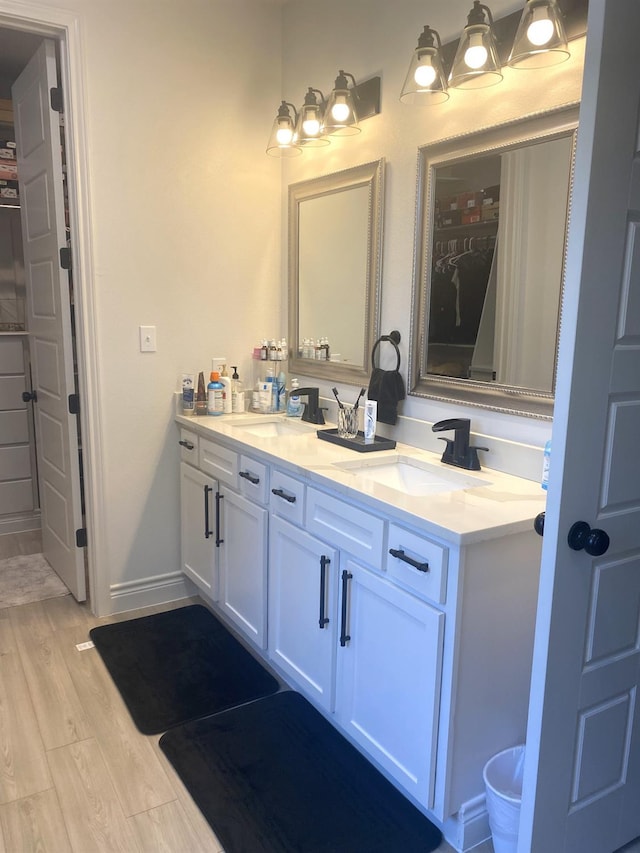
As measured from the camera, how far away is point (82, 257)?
2.68 metres

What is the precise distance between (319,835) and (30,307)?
2701mm

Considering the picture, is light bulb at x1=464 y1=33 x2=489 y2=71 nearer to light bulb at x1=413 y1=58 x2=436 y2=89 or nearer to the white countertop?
light bulb at x1=413 y1=58 x2=436 y2=89

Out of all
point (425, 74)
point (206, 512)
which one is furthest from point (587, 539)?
point (206, 512)

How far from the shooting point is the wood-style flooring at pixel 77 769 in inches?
67.6

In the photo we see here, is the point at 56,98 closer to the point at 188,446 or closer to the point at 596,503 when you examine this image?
the point at 188,446

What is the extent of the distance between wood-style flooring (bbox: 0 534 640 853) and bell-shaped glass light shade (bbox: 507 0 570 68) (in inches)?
83.0

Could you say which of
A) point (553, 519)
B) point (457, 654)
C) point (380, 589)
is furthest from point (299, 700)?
point (553, 519)

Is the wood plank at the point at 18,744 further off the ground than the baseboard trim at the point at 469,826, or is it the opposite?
the baseboard trim at the point at 469,826

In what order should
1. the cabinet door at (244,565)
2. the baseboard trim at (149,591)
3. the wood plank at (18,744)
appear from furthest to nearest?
the baseboard trim at (149,591) < the cabinet door at (244,565) < the wood plank at (18,744)

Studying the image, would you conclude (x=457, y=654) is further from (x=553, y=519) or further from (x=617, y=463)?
(x=617, y=463)

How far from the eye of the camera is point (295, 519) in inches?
85.4

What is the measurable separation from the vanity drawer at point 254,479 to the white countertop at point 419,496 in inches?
1.6

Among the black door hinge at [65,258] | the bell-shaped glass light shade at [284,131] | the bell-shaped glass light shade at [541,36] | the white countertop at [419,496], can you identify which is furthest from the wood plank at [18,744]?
the bell-shaped glass light shade at [541,36]

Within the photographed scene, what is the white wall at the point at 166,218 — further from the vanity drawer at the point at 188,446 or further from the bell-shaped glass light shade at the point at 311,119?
→ the bell-shaped glass light shade at the point at 311,119
